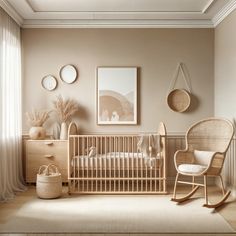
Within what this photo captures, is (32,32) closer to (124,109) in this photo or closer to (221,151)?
(124,109)

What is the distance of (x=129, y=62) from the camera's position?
19.0ft

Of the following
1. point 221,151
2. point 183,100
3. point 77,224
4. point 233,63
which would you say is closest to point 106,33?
point 183,100

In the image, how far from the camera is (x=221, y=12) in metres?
5.26

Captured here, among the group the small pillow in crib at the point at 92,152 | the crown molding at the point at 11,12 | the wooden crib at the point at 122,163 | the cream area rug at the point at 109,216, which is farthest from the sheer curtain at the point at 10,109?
the small pillow in crib at the point at 92,152

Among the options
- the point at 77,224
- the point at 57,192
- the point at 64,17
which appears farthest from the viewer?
the point at 64,17

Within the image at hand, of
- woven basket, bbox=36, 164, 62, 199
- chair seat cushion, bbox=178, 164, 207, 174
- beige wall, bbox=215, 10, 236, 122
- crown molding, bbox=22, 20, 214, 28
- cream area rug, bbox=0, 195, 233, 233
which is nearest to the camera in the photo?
cream area rug, bbox=0, 195, 233, 233

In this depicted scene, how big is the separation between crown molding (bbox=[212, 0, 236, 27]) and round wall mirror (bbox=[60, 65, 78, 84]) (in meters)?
2.11

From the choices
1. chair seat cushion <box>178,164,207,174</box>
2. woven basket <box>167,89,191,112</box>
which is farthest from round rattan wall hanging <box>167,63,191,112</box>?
chair seat cushion <box>178,164,207,174</box>

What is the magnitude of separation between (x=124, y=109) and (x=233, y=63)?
1677mm

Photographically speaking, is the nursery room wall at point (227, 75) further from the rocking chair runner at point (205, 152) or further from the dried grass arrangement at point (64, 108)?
the dried grass arrangement at point (64, 108)

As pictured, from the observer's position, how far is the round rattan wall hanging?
19.0 feet

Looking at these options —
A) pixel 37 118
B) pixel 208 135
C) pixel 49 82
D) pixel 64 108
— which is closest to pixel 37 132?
pixel 37 118

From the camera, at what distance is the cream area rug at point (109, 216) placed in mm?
3616

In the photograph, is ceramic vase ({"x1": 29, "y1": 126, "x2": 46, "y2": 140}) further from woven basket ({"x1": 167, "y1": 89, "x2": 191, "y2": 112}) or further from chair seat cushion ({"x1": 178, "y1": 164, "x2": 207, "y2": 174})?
chair seat cushion ({"x1": 178, "y1": 164, "x2": 207, "y2": 174})
